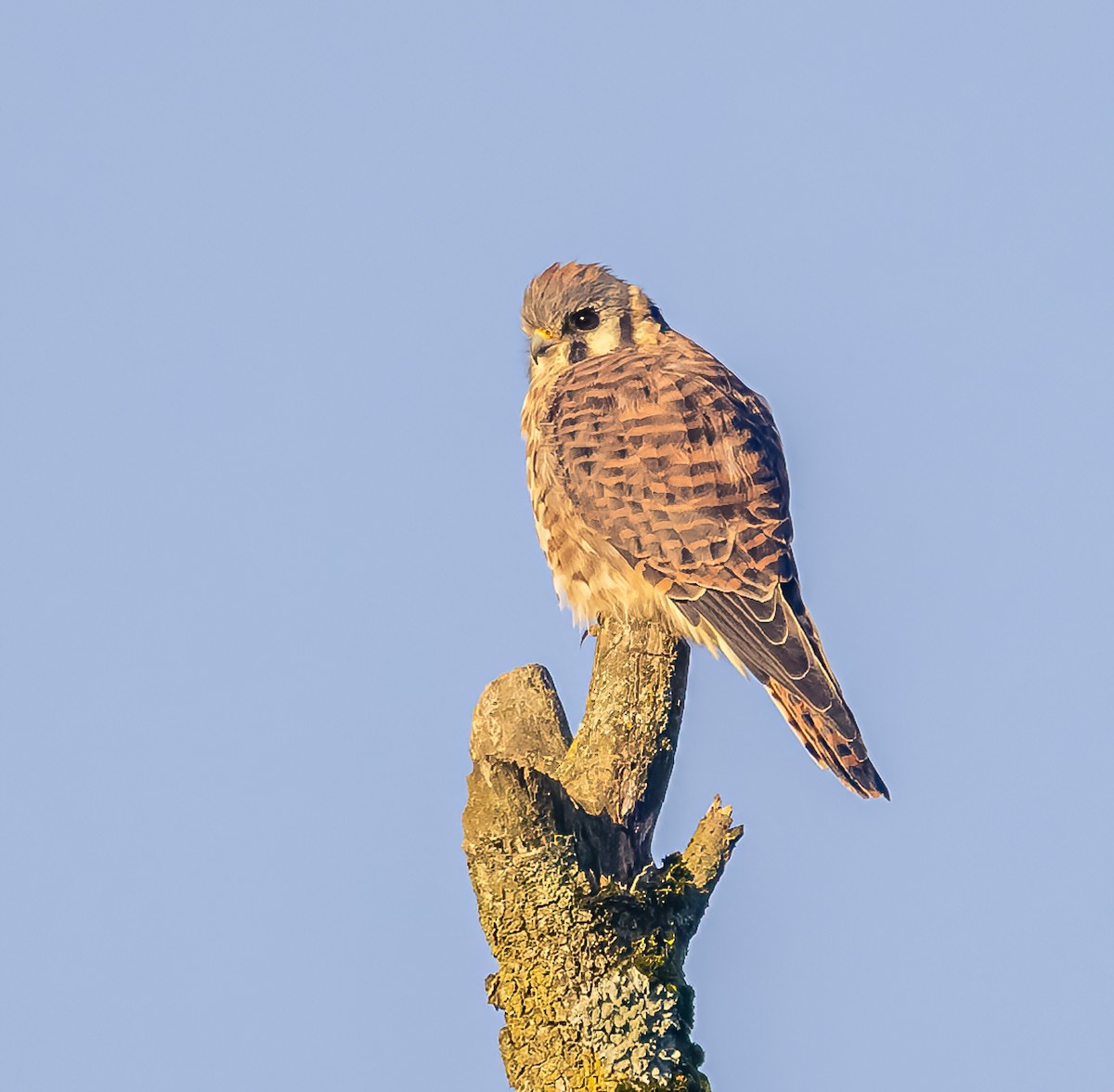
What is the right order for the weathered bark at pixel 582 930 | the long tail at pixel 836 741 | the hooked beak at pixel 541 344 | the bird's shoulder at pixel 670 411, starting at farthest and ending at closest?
the hooked beak at pixel 541 344
the bird's shoulder at pixel 670 411
the long tail at pixel 836 741
the weathered bark at pixel 582 930

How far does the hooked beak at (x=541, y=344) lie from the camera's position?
675cm

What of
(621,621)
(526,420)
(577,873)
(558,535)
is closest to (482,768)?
A: (577,873)

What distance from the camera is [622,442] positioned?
5840 mm

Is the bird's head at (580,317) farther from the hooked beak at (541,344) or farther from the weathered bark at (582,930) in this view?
the weathered bark at (582,930)

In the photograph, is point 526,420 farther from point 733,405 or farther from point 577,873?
point 577,873

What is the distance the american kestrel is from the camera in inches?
211

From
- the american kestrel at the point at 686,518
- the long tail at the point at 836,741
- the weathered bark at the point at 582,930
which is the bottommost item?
the weathered bark at the point at 582,930

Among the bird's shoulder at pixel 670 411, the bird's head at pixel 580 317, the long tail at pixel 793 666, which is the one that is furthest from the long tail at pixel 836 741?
the bird's head at pixel 580 317

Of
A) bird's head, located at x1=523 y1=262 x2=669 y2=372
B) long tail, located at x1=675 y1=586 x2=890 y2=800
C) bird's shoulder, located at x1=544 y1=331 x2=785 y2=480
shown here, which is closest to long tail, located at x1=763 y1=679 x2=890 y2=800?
long tail, located at x1=675 y1=586 x2=890 y2=800

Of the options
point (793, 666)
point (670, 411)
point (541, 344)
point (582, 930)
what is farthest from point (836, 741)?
point (541, 344)

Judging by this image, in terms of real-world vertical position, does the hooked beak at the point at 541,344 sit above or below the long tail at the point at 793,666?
above

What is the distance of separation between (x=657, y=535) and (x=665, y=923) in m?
1.92

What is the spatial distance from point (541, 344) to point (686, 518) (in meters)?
1.43

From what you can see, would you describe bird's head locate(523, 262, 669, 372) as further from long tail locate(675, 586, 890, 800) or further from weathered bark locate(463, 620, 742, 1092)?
weathered bark locate(463, 620, 742, 1092)
